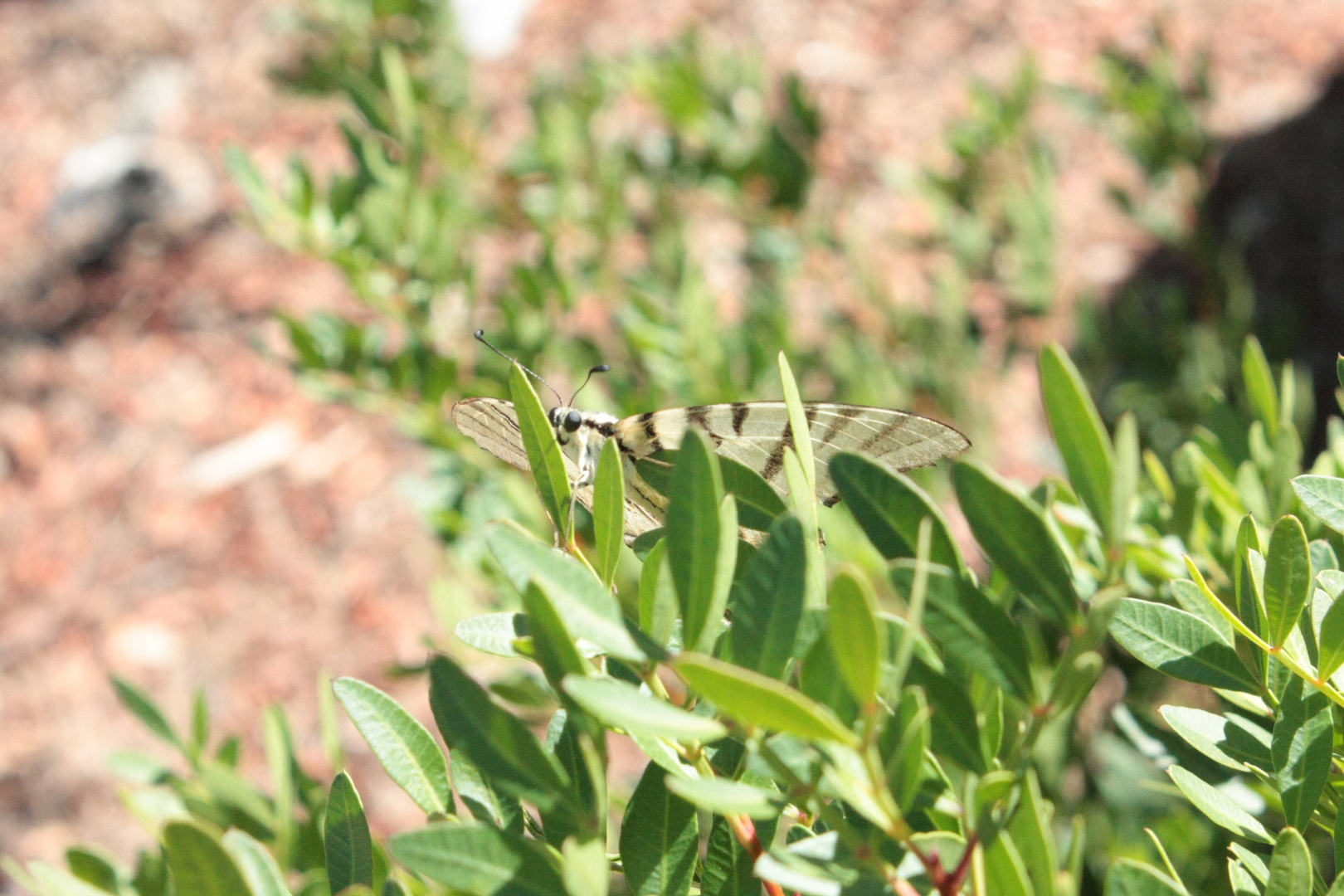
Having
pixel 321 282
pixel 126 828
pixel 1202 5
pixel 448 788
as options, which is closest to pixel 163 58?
pixel 321 282

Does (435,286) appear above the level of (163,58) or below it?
below

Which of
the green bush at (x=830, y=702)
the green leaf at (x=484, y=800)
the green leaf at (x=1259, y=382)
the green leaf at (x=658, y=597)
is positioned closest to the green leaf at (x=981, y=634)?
the green bush at (x=830, y=702)

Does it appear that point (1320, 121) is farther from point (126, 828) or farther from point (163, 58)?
point (163, 58)

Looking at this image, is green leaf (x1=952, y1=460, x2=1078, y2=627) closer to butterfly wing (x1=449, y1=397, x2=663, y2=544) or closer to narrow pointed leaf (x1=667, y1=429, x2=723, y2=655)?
narrow pointed leaf (x1=667, y1=429, x2=723, y2=655)

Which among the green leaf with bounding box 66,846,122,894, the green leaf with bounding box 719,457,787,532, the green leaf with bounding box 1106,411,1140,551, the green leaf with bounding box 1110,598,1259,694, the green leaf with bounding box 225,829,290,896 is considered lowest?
the green leaf with bounding box 66,846,122,894

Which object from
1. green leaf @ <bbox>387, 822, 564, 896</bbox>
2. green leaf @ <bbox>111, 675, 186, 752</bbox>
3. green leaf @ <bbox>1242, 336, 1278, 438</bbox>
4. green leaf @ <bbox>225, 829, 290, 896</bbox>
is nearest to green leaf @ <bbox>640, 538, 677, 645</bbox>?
green leaf @ <bbox>387, 822, 564, 896</bbox>

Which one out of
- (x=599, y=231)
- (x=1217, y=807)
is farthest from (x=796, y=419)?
(x=599, y=231)
